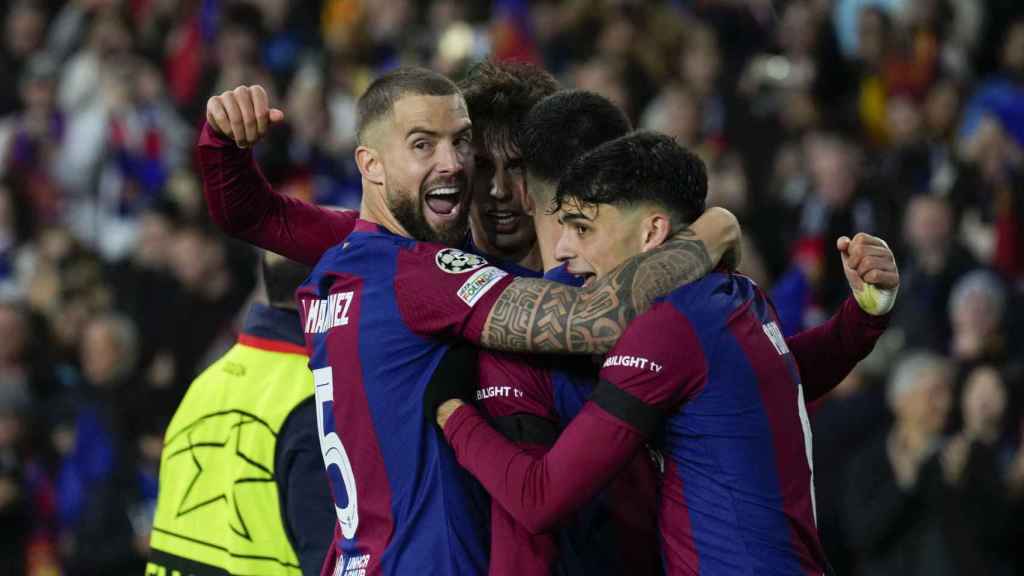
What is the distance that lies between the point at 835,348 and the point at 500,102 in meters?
1.20

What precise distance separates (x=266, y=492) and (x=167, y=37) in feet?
34.4

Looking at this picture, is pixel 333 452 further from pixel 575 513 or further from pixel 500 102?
pixel 500 102

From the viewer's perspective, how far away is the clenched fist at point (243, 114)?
465 centimetres

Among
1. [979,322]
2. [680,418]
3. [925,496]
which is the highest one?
[680,418]

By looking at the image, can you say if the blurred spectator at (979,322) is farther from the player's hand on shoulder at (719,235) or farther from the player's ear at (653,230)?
A: the player's ear at (653,230)

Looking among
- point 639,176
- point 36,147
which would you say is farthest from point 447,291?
point 36,147

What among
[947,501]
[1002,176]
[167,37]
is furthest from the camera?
[167,37]

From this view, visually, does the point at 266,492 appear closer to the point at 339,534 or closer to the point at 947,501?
the point at 339,534

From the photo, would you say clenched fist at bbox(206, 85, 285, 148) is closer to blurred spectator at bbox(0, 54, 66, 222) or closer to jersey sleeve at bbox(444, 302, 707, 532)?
jersey sleeve at bbox(444, 302, 707, 532)

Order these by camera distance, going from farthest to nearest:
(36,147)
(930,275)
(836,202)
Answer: (36,147) → (836,202) → (930,275)

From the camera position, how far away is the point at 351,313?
4543 millimetres

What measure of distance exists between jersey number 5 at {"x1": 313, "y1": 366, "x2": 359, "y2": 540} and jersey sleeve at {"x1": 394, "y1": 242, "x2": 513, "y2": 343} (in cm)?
34

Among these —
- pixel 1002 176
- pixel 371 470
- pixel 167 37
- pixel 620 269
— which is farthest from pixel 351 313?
pixel 167 37

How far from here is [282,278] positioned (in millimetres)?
5457
